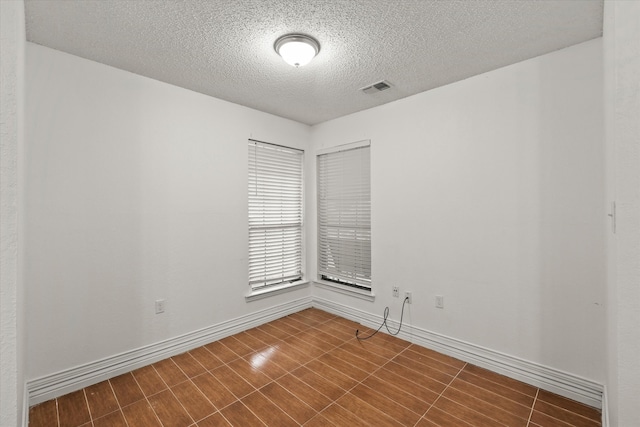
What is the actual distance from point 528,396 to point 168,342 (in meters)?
2.96

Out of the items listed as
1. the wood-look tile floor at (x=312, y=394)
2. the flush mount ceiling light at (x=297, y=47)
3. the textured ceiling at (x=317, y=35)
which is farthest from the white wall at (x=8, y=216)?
the flush mount ceiling light at (x=297, y=47)

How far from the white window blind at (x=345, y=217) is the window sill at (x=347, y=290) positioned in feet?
0.26

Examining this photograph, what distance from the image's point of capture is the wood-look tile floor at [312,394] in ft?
6.07

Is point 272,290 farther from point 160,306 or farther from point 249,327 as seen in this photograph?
point 160,306

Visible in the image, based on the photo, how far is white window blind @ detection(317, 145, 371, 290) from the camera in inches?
135

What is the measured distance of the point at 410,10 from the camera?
1.71 metres

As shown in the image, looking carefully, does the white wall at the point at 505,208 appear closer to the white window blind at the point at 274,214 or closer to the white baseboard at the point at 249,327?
the white baseboard at the point at 249,327

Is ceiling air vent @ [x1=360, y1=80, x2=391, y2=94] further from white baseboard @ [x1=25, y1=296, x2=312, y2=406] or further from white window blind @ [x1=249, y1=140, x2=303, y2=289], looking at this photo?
white baseboard @ [x1=25, y1=296, x2=312, y2=406]

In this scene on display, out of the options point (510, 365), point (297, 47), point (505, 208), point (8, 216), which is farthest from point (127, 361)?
point (505, 208)

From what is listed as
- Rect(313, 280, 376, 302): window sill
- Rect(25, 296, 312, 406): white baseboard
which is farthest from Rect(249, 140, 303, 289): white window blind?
Rect(25, 296, 312, 406): white baseboard

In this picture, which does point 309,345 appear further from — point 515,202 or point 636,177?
point 636,177

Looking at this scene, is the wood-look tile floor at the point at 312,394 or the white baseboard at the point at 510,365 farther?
the white baseboard at the point at 510,365

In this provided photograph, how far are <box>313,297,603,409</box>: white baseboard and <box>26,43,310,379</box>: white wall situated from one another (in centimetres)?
189

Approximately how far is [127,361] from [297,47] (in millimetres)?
2819
